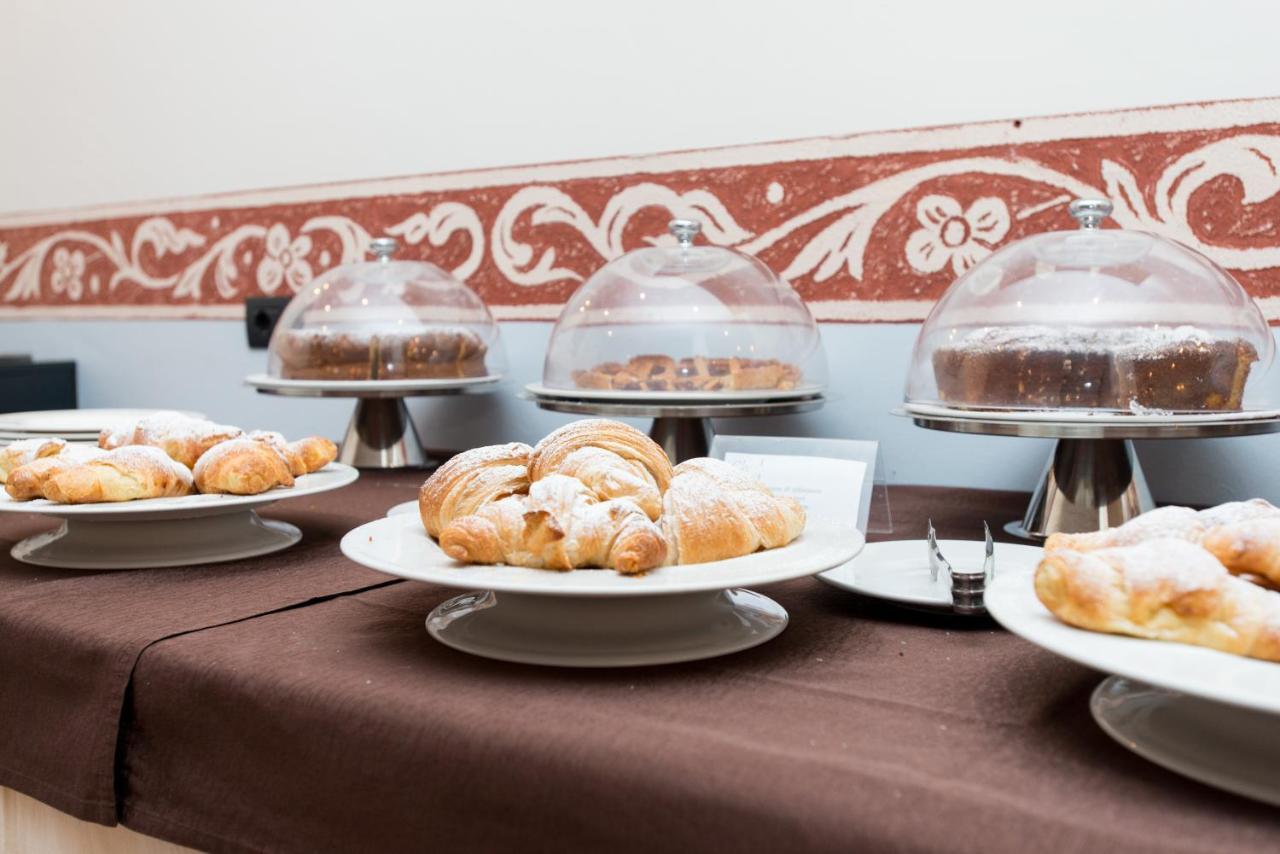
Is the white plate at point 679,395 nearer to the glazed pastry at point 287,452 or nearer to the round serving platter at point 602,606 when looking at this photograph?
the glazed pastry at point 287,452

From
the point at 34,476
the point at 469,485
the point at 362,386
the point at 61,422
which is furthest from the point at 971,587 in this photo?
the point at 61,422

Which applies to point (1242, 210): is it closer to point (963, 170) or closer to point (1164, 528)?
point (963, 170)

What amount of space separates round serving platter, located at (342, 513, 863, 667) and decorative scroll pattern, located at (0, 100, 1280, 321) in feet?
2.52

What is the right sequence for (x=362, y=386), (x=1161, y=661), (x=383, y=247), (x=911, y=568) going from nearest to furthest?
(x=1161, y=661) → (x=911, y=568) → (x=362, y=386) → (x=383, y=247)

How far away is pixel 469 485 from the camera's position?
730 mm

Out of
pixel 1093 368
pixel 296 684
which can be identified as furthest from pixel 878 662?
pixel 1093 368

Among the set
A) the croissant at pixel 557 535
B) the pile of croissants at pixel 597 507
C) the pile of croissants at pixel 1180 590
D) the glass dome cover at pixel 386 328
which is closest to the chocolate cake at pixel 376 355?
the glass dome cover at pixel 386 328

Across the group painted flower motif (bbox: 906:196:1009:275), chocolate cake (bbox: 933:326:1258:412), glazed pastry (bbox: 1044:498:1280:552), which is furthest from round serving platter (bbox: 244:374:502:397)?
glazed pastry (bbox: 1044:498:1280:552)

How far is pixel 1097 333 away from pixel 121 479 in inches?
33.6

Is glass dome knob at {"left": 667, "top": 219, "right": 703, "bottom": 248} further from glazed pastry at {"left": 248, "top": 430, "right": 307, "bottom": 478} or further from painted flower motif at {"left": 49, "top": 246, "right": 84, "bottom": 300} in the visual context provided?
painted flower motif at {"left": 49, "top": 246, "right": 84, "bottom": 300}

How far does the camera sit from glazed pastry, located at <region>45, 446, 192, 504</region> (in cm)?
89

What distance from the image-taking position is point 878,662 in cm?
67

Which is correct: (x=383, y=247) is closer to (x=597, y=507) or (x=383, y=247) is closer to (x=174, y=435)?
(x=174, y=435)

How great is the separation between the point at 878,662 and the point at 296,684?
0.34m
